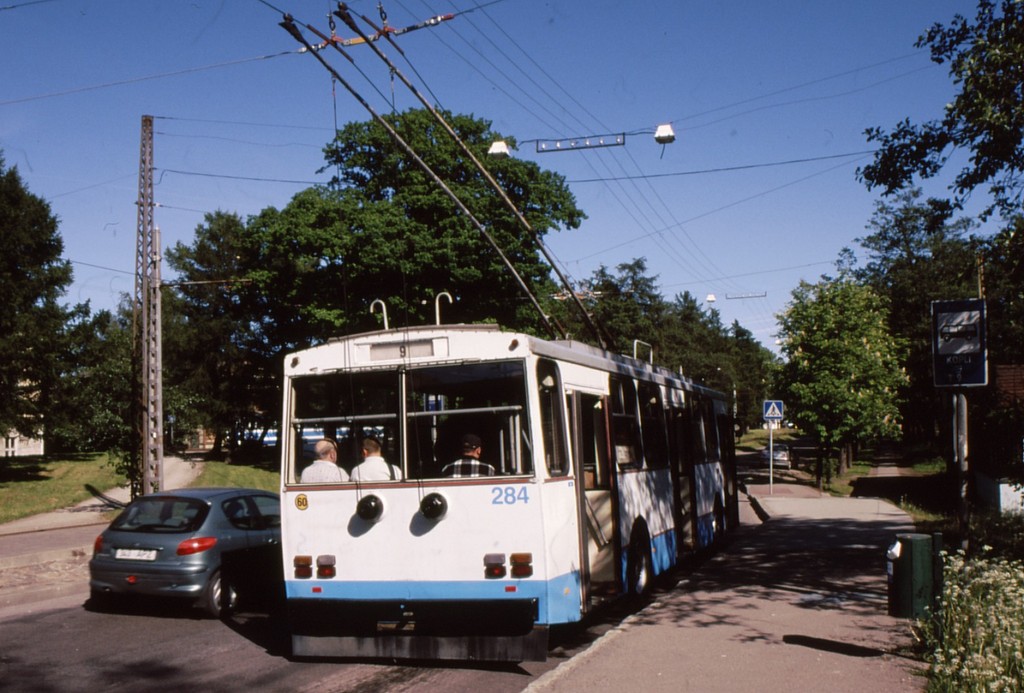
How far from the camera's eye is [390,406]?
8992 mm

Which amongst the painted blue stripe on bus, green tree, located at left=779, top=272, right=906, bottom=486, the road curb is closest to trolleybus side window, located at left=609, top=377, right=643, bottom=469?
the painted blue stripe on bus

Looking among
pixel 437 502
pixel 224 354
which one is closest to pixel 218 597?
pixel 437 502

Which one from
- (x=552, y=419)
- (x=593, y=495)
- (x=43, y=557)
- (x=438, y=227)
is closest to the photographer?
(x=552, y=419)

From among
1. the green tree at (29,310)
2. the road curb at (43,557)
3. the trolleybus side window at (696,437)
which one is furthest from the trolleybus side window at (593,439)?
the green tree at (29,310)

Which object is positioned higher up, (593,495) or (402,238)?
(402,238)

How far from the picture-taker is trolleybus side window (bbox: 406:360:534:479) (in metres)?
8.68

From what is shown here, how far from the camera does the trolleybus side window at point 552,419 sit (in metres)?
8.84

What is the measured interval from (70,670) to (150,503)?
3477 millimetres

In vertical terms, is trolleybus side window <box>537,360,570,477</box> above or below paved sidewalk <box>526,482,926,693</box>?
above

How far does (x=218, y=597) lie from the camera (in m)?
11.9

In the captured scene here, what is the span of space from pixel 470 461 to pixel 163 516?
5260 millimetres

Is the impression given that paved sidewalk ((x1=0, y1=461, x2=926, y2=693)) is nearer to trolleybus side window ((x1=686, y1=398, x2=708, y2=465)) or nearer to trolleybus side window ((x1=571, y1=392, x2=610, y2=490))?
trolleybus side window ((x1=571, y1=392, x2=610, y2=490))

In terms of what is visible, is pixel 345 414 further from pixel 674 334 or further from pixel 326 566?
pixel 674 334

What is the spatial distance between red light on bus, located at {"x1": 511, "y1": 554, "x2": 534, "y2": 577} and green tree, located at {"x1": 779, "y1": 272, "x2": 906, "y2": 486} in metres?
31.4
